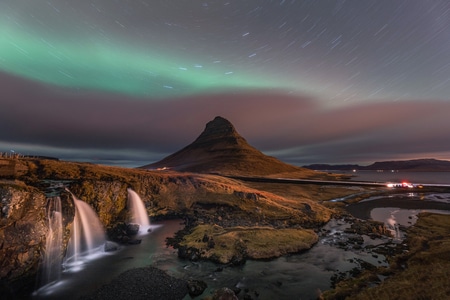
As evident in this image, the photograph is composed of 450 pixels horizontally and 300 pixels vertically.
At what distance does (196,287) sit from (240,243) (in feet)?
45.4

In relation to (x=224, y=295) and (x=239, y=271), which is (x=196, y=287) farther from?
(x=239, y=271)

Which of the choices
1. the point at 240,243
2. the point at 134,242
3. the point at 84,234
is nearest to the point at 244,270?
the point at 240,243

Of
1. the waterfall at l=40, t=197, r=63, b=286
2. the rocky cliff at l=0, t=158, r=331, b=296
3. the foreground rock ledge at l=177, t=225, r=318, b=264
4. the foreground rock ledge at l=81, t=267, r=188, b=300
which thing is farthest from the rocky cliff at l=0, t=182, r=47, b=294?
the foreground rock ledge at l=177, t=225, r=318, b=264

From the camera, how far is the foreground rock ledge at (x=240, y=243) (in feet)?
110

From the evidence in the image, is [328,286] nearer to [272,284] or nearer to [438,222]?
[272,284]

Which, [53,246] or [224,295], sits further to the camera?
[53,246]

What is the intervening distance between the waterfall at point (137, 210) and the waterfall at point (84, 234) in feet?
31.6

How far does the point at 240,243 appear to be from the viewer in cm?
3669

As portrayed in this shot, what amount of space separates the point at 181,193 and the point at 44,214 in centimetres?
3857

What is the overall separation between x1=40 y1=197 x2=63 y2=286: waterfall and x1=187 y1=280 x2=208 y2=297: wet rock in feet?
55.3

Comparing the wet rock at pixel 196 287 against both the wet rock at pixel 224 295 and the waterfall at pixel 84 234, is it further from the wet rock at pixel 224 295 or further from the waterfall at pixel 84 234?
the waterfall at pixel 84 234

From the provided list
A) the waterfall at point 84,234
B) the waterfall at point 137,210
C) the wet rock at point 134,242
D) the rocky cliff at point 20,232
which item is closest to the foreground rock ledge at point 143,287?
the rocky cliff at point 20,232

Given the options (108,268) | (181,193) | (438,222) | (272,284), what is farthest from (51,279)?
(438,222)

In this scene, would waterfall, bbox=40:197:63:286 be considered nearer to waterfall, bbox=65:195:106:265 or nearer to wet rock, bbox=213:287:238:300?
waterfall, bbox=65:195:106:265
